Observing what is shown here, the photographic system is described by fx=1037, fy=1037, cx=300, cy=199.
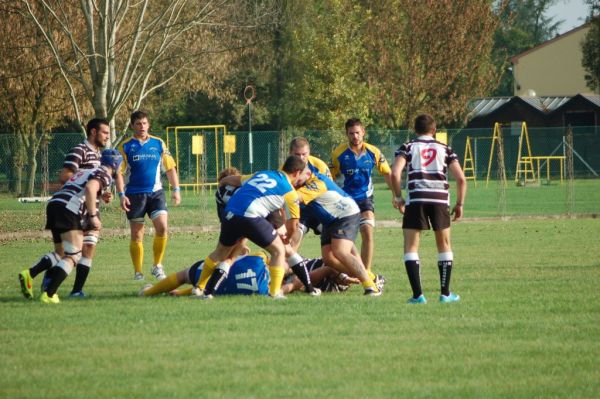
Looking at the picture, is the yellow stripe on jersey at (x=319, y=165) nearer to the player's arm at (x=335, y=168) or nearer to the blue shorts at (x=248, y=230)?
the player's arm at (x=335, y=168)

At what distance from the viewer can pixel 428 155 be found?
11.1 meters

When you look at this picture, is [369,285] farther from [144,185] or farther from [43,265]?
[144,185]

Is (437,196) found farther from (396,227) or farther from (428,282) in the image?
(396,227)

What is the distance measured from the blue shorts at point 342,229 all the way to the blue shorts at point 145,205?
3.71 metres

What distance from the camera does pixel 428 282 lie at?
13547mm

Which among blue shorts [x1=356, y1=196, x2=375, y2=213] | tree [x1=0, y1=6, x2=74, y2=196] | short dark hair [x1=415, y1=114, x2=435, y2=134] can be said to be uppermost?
tree [x1=0, y1=6, x2=74, y2=196]

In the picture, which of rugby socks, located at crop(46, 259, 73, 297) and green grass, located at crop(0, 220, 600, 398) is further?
rugby socks, located at crop(46, 259, 73, 297)

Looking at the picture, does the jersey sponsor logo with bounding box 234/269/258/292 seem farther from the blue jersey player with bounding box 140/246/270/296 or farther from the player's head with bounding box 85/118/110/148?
the player's head with bounding box 85/118/110/148

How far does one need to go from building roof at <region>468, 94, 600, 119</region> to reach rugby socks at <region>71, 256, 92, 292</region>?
4492 cm

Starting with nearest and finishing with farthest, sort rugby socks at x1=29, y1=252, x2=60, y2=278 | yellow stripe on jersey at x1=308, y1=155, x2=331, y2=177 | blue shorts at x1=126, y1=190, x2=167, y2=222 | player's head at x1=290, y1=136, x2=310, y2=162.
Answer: rugby socks at x1=29, y1=252, x2=60, y2=278
player's head at x1=290, y1=136, x2=310, y2=162
yellow stripe on jersey at x1=308, y1=155, x2=331, y2=177
blue shorts at x1=126, y1=190, x2=167, y2=222

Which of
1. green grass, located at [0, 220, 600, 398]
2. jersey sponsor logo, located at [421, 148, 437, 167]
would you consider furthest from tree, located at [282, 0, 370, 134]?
jersey sponsor logo, located at [421, 148, 437, 167]

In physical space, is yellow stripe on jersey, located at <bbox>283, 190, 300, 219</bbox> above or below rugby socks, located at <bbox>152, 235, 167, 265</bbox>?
above

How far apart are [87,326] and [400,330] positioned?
115 inches

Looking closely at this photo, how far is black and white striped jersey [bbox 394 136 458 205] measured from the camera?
1113cm
